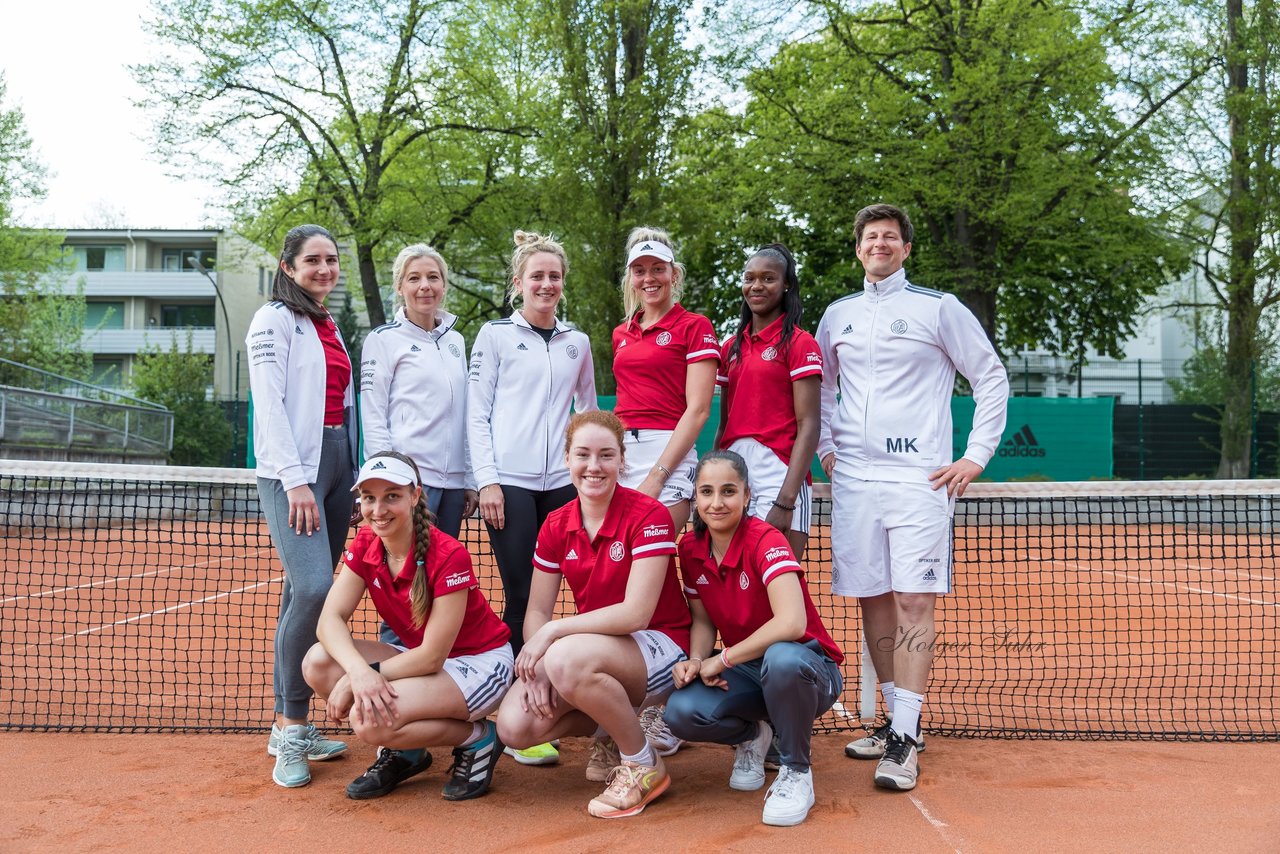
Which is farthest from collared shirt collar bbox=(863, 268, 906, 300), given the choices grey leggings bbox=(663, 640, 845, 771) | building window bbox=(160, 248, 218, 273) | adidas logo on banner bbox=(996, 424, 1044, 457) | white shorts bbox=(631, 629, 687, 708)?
building window bbox=(160, 248, 218, 273)

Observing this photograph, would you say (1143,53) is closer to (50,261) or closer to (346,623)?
(346,623)

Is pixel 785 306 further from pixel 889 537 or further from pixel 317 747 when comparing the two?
pixel 317 747

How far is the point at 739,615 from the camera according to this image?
3719 millimetres

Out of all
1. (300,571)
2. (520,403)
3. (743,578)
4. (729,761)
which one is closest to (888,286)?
(743,578)

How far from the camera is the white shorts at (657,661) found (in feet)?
11.9

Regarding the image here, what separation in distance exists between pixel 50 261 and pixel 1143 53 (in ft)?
95.1

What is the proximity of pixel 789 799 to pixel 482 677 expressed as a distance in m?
1.17

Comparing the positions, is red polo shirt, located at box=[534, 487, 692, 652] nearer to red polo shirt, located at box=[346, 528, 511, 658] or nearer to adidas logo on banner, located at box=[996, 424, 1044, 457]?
red polo shirt, located at box=[346, 528, 511, 658]

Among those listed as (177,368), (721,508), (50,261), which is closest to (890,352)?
(721,508)

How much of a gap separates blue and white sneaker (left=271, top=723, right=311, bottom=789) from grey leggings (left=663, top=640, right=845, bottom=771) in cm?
146

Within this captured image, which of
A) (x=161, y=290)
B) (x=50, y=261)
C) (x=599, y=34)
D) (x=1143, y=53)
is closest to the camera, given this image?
(x=599, y=34)

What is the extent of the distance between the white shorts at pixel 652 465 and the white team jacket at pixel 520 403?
0.28 m

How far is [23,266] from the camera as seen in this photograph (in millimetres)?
27562

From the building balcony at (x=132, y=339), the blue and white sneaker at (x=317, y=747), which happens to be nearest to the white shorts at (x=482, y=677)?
the blue and white sneaker at (x=317, y=747)
